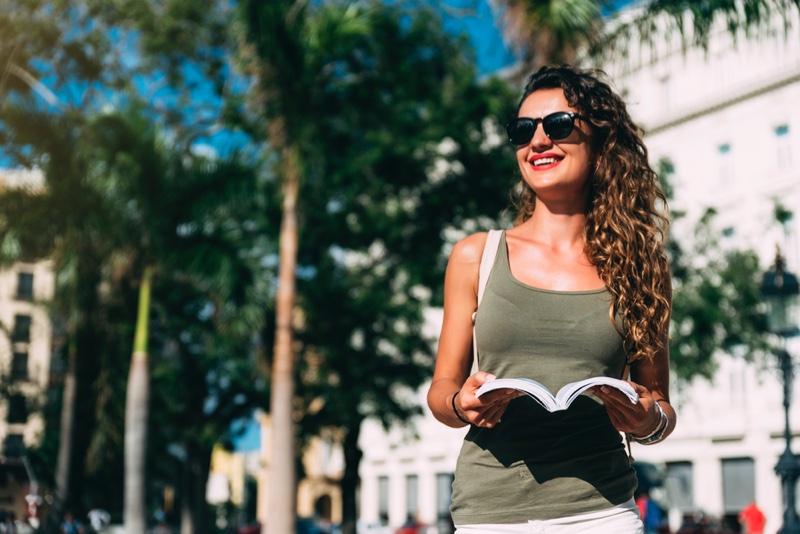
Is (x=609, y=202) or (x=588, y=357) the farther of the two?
(x=609, y=202)

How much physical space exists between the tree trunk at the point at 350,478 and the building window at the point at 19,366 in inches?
390

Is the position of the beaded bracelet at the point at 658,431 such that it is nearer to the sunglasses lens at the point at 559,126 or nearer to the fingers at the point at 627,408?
the fingers at the point at 627,408

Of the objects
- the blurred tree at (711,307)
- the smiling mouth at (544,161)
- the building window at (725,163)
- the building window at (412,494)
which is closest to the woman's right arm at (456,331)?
the smiling mouth at (544,161)

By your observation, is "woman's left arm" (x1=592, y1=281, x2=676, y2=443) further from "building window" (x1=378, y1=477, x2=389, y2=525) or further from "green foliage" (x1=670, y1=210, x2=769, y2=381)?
"building window" (x1=378, y1=477, x2=389, y2=525)

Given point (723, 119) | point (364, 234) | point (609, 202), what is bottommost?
point (609, 202)

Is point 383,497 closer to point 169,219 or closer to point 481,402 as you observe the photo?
point 169,219

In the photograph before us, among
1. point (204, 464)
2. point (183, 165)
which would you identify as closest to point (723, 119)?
point (204, 464)

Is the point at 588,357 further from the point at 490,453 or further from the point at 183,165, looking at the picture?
the point at 183,165

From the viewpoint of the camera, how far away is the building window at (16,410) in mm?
28719

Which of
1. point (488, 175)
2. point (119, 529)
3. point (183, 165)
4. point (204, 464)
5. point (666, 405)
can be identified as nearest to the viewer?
point (666, 405)

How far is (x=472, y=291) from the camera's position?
257 cm

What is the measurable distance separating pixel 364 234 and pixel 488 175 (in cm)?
293

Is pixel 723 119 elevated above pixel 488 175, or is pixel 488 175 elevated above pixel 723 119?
pixel 723 119

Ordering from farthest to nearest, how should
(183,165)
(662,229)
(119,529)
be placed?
(119,529), (183,165), (662,229)
